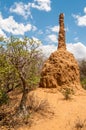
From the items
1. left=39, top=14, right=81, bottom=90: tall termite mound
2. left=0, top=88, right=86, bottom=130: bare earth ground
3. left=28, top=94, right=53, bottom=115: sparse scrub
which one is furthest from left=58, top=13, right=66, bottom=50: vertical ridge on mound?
left=28, top=94, right=53, bottom=115: sparse scrub

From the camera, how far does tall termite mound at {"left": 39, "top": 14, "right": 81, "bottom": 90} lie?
19391 millimetres

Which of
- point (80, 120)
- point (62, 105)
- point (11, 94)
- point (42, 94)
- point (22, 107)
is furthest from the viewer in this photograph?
point (11, 94)

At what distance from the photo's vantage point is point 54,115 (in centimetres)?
1586

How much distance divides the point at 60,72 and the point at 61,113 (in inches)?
157

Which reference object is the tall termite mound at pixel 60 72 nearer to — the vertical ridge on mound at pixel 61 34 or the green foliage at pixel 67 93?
the green foliage at pixel 67 93

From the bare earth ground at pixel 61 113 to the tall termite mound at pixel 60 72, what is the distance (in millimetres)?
643

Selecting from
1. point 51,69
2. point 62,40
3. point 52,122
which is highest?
point 62,40

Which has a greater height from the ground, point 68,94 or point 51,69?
point 51,69

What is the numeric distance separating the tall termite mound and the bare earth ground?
0.64m

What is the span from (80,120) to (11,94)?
6973 millimetres

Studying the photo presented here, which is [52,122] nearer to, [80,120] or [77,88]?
[80,120]

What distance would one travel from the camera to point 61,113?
629 inches

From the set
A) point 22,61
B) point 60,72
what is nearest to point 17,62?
point 22,61

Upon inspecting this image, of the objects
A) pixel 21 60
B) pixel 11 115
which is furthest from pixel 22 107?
pixel 21 60
